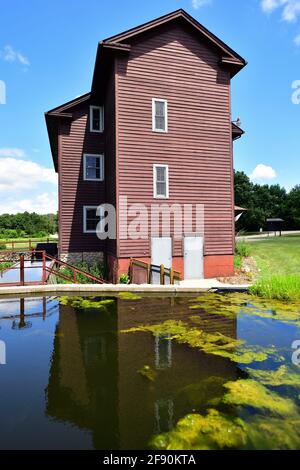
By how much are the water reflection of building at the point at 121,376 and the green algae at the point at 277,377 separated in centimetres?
42

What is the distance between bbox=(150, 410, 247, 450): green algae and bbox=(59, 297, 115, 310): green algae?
6.13 meters

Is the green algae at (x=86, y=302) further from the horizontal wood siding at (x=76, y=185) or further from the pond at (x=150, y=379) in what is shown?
the horizontal wood siding at (x=76, y=185)

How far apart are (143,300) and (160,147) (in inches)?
316

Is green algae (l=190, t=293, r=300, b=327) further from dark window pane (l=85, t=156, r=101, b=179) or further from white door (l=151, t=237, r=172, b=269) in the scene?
dark window pane (l=85, t=156, r=101, b=179)

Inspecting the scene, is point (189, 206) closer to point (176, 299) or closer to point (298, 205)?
point (176, 299)

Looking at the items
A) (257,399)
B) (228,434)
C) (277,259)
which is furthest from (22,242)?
(228,434)

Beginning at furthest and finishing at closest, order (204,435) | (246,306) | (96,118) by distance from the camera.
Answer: (96,118)
(246,306)
(204,435)

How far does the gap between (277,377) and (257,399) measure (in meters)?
0.93

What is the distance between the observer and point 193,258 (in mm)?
15773

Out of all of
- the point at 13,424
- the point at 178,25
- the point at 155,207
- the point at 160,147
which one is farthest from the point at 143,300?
the point at 178,25

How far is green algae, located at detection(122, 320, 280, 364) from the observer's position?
6.27m

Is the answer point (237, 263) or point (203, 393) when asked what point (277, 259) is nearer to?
point (237, 263)

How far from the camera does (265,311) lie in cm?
948

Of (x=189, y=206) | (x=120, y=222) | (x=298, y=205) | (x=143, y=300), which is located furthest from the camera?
(x=298, y=205)
